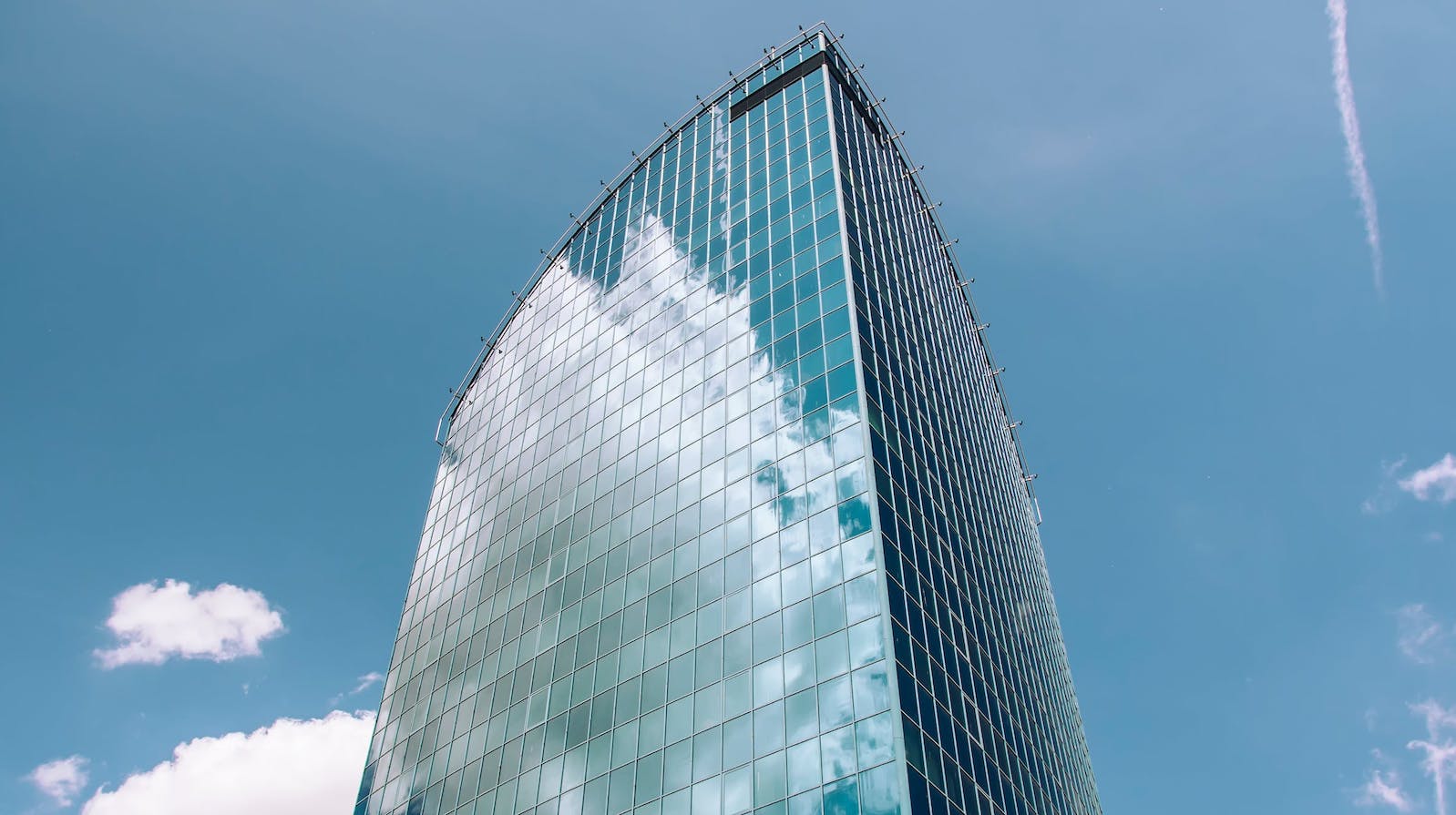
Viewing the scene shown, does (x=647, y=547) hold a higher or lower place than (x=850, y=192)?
lower

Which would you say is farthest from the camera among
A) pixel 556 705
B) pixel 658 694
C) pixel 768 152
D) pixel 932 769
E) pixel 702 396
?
pixel 768 152

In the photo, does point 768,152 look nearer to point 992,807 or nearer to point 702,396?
point 702,396

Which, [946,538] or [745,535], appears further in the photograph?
[946,538]

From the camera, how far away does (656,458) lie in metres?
60.1

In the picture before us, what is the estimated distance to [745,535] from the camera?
164ft

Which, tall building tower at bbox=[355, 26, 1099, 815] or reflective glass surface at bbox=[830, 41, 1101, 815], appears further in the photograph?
reflective glass surface at bbox=[830, 41, 1101, 815]

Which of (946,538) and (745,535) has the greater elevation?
(946,538)

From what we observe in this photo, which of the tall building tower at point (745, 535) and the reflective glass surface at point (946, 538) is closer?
the tall building tower at point (745, 535)

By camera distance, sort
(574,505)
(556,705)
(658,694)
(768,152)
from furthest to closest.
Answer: (768,152) → (574,505) → (556,705) → (658,694)

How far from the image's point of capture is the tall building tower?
142 feet

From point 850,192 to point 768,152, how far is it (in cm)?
1032

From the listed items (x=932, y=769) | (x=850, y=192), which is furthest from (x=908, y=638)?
(x=850, y=192)

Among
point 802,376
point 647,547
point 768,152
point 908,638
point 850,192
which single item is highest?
point 768,152

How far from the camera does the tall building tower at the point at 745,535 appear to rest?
43.2m
